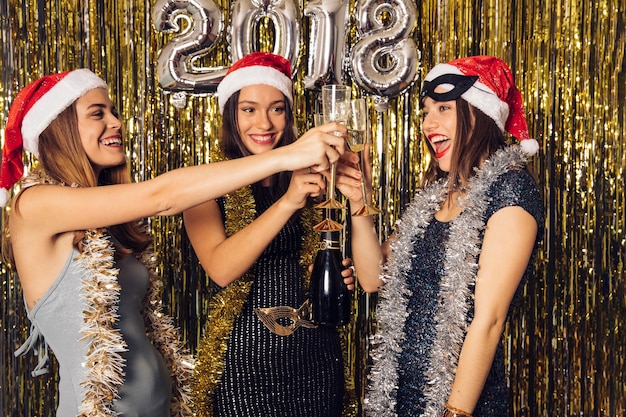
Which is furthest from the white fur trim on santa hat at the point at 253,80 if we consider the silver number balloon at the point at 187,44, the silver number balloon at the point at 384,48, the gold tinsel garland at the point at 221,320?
the silver number balloon at the point at 384,48

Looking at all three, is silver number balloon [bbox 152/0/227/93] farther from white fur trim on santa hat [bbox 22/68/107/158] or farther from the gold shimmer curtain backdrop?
white fur trim on santa hat [bbox 22/68/107/158]

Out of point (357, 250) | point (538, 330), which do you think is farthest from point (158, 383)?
point (538, 330)

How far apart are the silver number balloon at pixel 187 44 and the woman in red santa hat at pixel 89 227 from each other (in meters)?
1.29

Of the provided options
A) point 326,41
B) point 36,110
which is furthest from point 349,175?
point 326,41

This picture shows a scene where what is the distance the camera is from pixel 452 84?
1820 millimetres

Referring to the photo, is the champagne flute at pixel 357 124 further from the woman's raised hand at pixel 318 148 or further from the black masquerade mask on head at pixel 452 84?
the black masquerade mask on head at pixel 452 84

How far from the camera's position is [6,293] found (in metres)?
3.00

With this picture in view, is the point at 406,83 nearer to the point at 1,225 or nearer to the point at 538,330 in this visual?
the point at 538,330

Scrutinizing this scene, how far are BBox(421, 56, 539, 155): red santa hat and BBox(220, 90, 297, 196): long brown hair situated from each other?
→ 415 millimetres

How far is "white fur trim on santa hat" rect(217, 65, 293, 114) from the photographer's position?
204cm

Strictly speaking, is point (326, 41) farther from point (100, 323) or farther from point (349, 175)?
point (100, 323)

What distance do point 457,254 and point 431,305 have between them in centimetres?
16

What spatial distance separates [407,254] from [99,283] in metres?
0.80

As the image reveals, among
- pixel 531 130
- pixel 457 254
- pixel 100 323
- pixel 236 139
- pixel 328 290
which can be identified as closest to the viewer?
pixel 100 323
